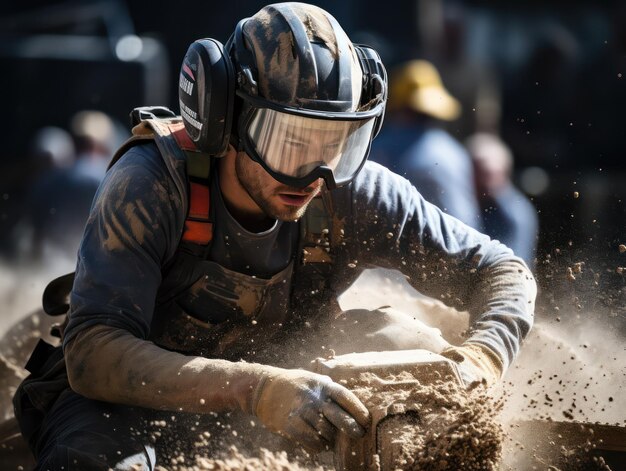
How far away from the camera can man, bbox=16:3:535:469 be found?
3715 mm

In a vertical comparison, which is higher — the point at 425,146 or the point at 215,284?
the point at 215,284

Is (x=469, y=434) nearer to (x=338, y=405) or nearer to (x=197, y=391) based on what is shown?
(x=338, y=405)

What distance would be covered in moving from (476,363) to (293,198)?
85 centimetres

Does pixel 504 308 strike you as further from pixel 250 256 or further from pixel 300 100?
pixel 300 100

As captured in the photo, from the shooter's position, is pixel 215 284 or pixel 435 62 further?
pixel 435 62

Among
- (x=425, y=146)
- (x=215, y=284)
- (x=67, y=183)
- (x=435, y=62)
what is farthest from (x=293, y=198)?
(x=435, y=62)

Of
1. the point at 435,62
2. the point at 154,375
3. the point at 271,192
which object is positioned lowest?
the point at 435,62

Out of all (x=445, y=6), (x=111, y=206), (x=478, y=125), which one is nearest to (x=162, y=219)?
(x=111, y=206)

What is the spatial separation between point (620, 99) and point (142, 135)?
6.64m

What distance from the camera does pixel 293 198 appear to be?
4.07m

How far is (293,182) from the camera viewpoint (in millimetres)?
3904

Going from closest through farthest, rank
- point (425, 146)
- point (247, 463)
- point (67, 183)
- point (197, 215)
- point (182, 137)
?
point (247, 463) < point (197, 215) < point (182, 137) < point (425, 146) < point (67, 183)

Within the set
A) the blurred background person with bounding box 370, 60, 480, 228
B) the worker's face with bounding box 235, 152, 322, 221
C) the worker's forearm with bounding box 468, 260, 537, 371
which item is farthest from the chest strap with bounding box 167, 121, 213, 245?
the blurred background person with bounding box 370, 60, 480, 228

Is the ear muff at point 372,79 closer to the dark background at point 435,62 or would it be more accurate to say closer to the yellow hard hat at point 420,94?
the yellow hard hat at point 420,94
